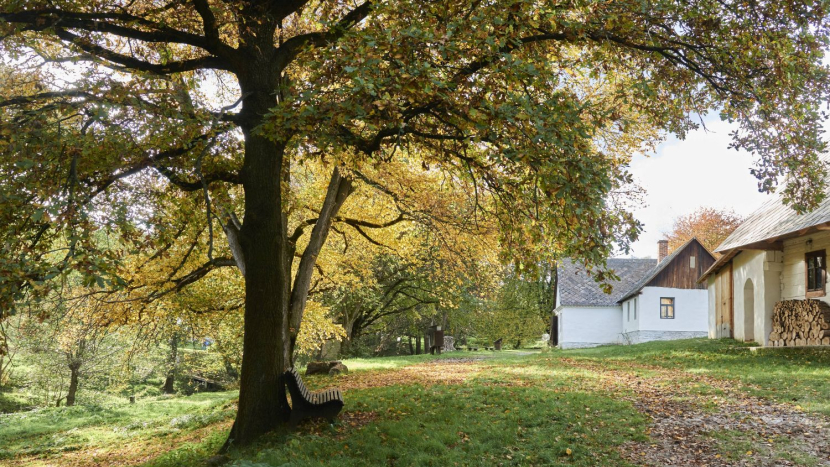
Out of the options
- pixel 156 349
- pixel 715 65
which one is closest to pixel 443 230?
pixel 715 65

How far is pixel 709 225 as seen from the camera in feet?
168

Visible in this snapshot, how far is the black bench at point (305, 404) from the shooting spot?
8635 millimetres

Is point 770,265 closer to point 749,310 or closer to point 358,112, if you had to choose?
point 749,310

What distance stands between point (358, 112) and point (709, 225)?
52.6 m

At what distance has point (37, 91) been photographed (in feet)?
30.9

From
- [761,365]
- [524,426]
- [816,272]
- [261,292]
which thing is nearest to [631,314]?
[816,272]

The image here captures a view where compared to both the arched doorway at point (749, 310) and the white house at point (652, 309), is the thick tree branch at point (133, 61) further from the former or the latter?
the white house at point (652, 309)

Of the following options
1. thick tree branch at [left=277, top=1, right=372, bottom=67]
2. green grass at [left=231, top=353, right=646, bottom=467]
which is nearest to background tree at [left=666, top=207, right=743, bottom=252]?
green grass at [left=231, top=353, right=646, bottom=467]

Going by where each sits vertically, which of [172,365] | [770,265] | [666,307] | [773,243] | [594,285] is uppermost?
[773,243]

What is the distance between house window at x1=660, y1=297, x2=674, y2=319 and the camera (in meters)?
34.9

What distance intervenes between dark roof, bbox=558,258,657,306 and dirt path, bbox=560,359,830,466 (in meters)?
26.9

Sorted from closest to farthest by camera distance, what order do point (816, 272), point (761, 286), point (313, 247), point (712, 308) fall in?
point (313, 247) < point (816, 272) < point (761, 286) < point (712, 308)

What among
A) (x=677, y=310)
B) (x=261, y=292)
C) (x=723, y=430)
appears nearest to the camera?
(x=723, y=430)

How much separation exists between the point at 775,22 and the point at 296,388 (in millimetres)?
8936
